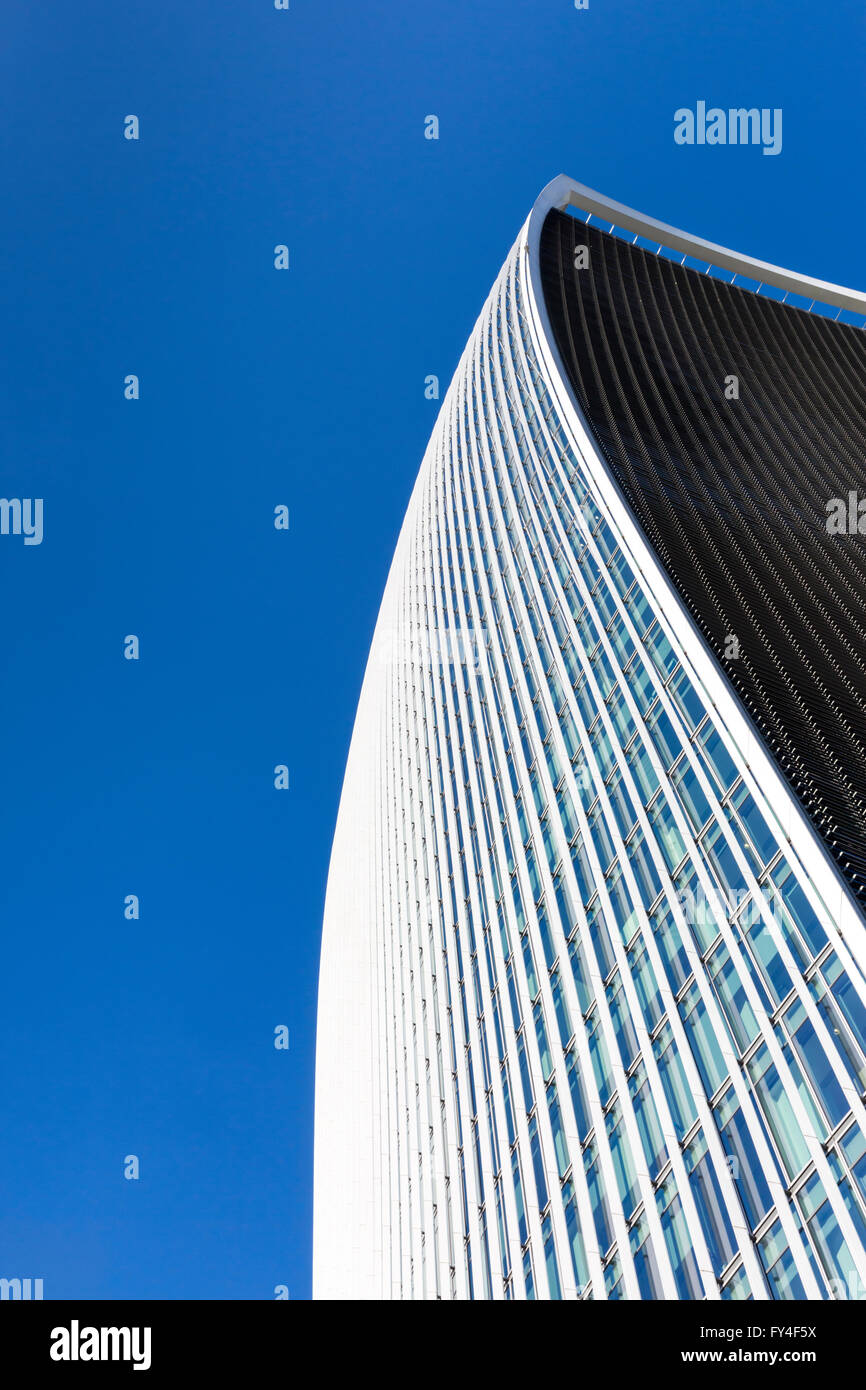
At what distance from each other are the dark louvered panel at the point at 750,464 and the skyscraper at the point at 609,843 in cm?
18

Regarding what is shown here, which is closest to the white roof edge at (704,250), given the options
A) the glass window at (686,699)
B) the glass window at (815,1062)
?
the glass window at (686,699)

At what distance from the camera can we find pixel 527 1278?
23672 mm

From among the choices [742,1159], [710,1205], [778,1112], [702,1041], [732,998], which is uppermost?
[732,998]

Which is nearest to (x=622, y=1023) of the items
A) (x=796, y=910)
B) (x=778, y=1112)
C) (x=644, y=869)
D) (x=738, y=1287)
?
(x=644, y=869)

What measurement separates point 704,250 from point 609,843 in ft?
207

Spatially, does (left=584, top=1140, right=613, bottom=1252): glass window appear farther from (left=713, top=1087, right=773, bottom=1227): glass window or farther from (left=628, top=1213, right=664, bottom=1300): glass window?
(left=713, top=1087, right=773, bottom=1227): glass window

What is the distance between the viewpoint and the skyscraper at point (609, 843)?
1775 centimetres

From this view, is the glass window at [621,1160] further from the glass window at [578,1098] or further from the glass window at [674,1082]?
the glass window at [674,1082]

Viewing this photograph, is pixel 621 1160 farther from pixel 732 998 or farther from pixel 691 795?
pixel 691 795

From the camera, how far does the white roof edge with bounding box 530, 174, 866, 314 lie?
7569 centimetres

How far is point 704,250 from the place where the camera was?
253 ft

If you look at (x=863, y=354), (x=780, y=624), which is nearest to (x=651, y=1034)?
(x=780, y=624)

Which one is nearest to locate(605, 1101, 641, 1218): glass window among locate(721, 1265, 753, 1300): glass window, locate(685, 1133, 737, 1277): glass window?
locate(685, 1133, 737, 1277): glass window

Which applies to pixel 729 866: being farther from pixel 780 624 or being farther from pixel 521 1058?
pixel 780 624
